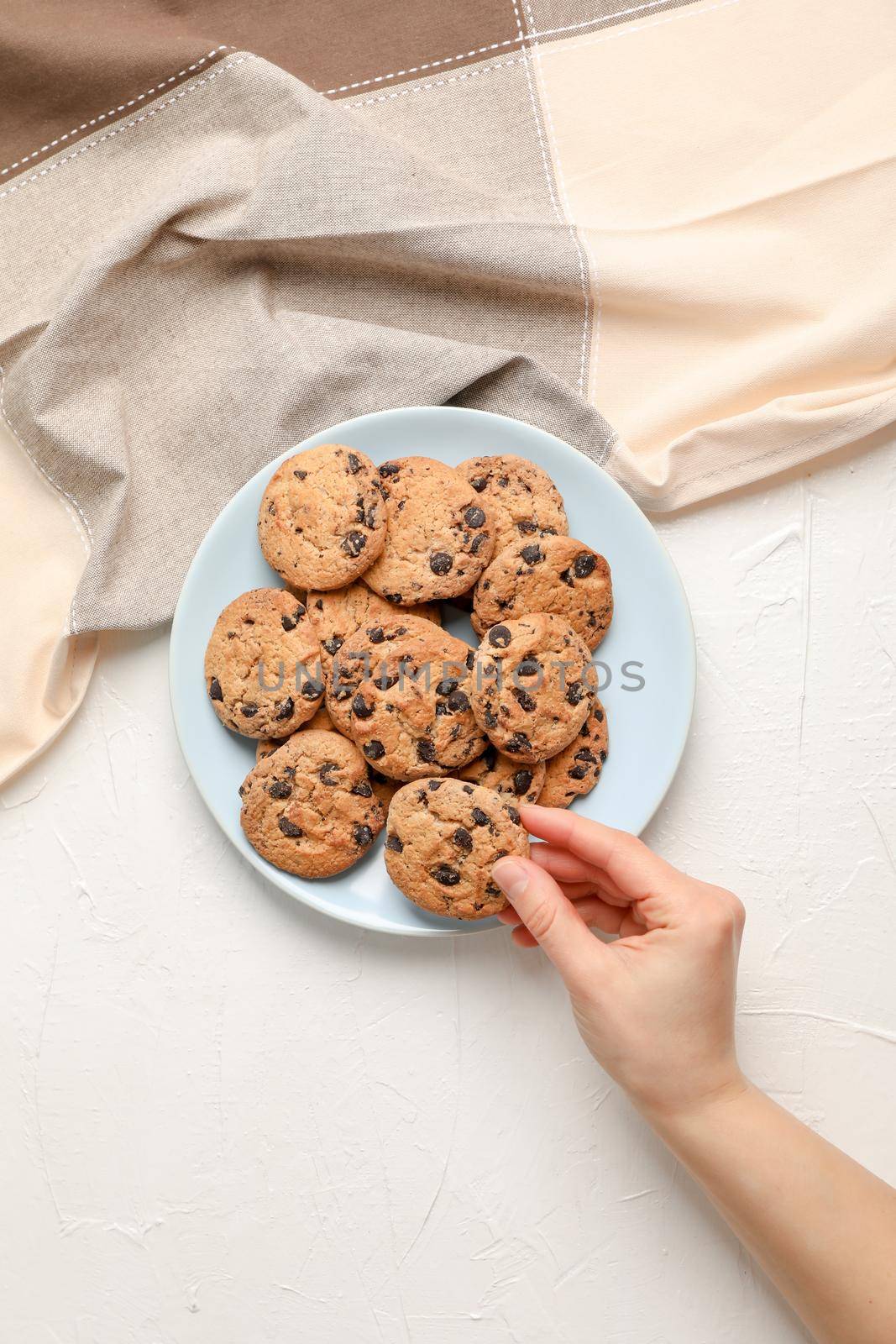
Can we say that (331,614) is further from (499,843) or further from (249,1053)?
(249,1053)

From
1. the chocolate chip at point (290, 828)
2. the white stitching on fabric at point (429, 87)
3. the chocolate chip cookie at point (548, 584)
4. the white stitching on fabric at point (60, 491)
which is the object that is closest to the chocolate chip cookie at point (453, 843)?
the chocolate chip at point (290, 828)

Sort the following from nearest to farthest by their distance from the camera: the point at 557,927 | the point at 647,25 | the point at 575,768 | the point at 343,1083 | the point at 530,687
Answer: the point at 557,927
the point at 530,687
the point at 575,768
the point at 343,1083
the point at 647,25

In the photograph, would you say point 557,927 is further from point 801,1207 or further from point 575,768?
point 801,1207

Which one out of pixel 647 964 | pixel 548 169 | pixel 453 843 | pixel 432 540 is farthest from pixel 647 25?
pixel 647 964

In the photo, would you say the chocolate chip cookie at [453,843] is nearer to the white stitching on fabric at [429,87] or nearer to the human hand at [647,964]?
the human hand at [647,964]

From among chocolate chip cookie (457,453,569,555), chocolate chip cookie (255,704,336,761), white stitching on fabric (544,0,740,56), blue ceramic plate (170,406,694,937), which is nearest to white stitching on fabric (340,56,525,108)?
white stitching on fabric (544,0,740,56)

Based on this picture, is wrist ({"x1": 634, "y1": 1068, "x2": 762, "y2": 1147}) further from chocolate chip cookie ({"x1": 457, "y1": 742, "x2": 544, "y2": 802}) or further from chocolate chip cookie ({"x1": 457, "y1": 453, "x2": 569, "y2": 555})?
chocolate chip cookie ({"x1": 457, "y1": 453, "x2": 569, "y2": 555})
